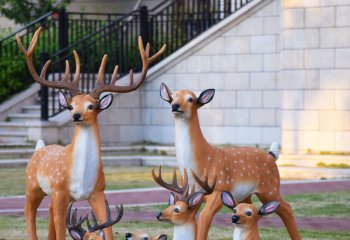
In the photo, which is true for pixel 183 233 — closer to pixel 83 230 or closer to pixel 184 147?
pixel 83 230

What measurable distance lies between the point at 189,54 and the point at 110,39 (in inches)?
80.9

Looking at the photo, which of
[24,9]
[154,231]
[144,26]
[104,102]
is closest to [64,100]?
[104,102]

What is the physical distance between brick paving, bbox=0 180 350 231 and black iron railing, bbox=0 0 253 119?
23.3ft

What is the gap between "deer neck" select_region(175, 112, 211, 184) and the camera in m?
10.8

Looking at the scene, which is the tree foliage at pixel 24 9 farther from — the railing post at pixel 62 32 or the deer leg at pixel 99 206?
the deer leg at pixel 99 206

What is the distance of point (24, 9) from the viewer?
27203 millimetres

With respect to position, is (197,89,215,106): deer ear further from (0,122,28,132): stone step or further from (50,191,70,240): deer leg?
(0,122,28,132): stone step

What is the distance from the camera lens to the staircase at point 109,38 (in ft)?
79.5

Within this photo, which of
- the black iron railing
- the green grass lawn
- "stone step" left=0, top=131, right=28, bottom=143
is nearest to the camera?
the green grass lawn

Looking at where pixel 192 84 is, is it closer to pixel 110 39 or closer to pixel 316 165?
pixel 110 39

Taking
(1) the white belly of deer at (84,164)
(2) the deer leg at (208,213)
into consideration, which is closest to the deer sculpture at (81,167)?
(1) the white belly of deer at (84,164)

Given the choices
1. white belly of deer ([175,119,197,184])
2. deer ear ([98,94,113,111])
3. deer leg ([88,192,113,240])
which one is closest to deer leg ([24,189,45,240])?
deer leg ([88,192,113,240])

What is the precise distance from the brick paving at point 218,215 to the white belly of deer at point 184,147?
3267 millimetres

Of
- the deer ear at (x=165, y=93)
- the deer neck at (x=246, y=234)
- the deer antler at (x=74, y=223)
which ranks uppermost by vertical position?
the deer ear at (x=165, y=93)
